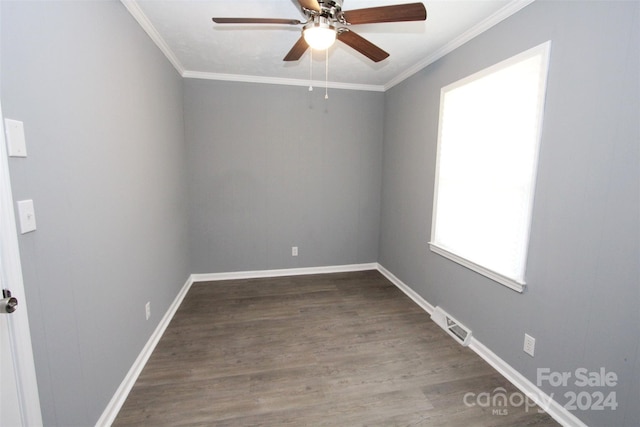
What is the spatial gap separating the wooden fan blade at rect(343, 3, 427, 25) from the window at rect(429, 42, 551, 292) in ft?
2.99

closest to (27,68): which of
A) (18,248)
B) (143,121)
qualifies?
(18,248)

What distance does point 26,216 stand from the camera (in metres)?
1.07

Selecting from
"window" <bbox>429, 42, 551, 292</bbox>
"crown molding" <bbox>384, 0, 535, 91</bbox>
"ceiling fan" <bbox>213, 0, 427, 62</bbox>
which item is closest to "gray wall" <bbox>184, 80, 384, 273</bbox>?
"crown molding" <bbox>384, 0, 535, 91</bbox>

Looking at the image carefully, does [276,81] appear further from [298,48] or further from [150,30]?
[298,48]

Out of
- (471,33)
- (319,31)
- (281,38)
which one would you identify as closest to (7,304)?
(319,31)

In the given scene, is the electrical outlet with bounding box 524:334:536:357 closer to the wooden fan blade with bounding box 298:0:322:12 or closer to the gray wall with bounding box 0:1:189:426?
the wooden fan blade with bounding box 298:0:322:12

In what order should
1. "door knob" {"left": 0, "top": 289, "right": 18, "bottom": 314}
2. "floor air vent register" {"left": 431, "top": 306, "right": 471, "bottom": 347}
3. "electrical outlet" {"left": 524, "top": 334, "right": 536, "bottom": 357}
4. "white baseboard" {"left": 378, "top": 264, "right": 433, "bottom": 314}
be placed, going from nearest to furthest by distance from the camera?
"door knob" {"left": 0, "top": 289, "right": 18, "bottom": 314}, "electrical outlet" {"left": 524, "top": 334, "right": 536, "bottom": 357}, "floor air vent register" {"left": 431, "top": 306, "right": 471, "bottom": 347}, "white baseboard" {"left": 378, "top": 264, "right": 433, "bottom": 314}

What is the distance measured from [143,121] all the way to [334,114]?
2338mm

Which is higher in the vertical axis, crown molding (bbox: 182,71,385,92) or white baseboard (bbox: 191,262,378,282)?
crown molding (bbox: 182,71,385,92)

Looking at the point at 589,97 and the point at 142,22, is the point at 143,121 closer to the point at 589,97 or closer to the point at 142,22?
the point at 142,22

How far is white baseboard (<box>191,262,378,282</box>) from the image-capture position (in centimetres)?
370

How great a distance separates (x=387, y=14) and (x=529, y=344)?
7.43 feet

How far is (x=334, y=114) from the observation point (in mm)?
3754

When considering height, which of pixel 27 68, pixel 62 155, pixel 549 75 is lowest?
pixel 62 155
